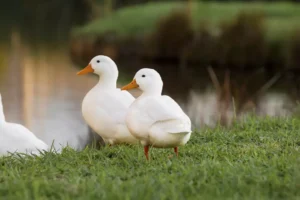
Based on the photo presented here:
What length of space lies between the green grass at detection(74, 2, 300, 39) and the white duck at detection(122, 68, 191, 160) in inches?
603

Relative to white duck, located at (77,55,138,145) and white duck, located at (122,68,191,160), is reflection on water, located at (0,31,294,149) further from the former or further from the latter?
white duck, located at (122,68,191,160)

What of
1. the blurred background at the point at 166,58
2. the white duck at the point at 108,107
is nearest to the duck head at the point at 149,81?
the white duck at the point at 108,107

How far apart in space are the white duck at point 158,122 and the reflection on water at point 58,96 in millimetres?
3300

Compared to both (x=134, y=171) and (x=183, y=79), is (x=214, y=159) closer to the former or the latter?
(x=134, y=171)

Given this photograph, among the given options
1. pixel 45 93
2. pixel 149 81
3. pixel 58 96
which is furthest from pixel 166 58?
pixel 149 81

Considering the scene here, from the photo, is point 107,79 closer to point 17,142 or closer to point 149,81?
point 149,81

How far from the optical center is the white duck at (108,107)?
7.22 m

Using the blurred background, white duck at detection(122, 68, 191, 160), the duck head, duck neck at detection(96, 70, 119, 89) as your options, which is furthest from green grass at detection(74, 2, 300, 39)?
white duck at detection(122, 68, 191, 160)

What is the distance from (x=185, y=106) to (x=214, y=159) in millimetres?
8011

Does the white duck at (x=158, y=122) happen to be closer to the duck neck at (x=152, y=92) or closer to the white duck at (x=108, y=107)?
the duck neck at (x=152, y=92)

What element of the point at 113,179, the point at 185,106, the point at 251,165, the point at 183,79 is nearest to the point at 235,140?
the point at 251,165

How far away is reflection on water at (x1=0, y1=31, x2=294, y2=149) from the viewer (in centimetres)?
1150

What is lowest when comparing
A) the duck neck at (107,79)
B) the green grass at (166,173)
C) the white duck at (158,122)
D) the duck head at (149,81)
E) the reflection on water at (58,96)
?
the reflection on water at (58,96)

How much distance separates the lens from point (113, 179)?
5.16m
